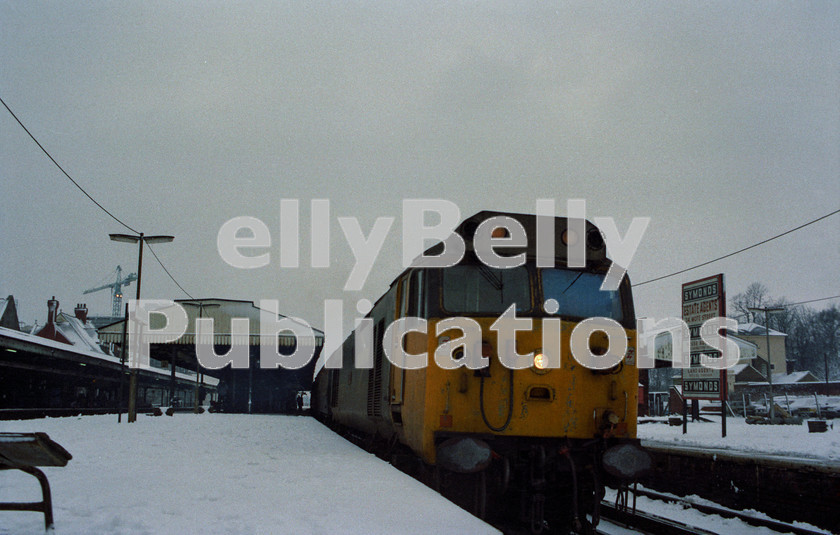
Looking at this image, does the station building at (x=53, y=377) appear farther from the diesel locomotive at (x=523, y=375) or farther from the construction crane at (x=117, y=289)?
the construction crane at (x=117, y=289)

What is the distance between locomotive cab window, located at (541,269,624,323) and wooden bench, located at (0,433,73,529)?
5096mm

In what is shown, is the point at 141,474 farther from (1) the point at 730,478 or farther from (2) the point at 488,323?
(1) the point at 730,478

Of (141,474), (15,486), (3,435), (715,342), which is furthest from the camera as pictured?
(715,342)

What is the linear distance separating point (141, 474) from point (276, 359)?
106ft

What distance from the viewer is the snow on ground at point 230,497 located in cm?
518

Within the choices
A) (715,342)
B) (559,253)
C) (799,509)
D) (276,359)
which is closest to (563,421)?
(559,253)

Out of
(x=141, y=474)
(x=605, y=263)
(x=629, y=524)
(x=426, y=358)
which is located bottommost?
(x=629, y=524)

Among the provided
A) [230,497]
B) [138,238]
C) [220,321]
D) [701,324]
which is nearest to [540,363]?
[230,497]

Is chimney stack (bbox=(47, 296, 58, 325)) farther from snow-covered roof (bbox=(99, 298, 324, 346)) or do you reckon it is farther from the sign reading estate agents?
the sign reading estate agents

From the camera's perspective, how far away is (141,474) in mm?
8148

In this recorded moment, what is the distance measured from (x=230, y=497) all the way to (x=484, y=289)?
3.40 m

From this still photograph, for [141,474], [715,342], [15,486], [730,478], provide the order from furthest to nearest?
[715,342] → [730,478] → [141,474] → [15,486]

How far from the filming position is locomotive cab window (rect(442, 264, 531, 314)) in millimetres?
7789

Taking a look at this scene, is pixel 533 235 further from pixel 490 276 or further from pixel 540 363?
pixel 540 363
